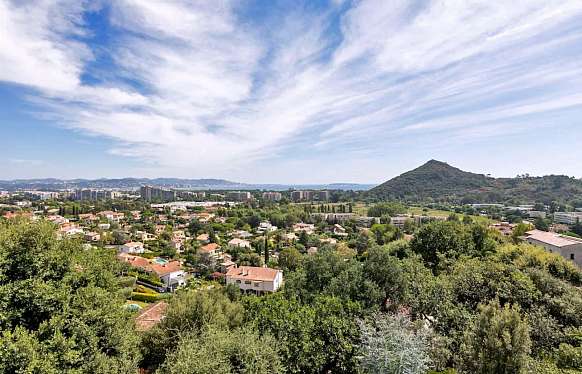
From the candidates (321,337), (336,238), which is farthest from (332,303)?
(336,238)

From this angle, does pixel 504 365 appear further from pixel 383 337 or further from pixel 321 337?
pixel 321 337

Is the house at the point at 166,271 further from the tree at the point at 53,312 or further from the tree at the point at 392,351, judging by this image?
the tree at the point at 392,351

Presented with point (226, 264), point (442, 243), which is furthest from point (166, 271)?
point (442, 243)

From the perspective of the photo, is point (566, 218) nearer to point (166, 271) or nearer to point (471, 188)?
point (471, 188)

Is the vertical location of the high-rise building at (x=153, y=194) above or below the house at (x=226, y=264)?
above

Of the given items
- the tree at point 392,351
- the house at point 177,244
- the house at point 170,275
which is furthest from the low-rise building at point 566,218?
the tree at point 392,351
